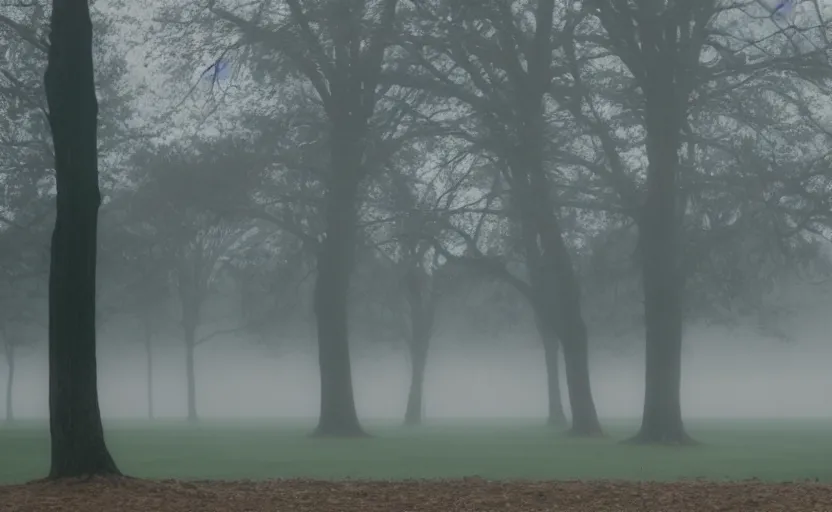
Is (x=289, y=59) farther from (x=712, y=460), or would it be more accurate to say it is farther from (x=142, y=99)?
(x=712, y=460)

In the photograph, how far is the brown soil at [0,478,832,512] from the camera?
15.3m

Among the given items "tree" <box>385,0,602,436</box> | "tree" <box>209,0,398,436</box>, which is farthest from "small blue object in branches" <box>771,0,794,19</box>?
"tree" <box>209,0,398,436</box>

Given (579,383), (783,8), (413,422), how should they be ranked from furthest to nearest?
(413,422), (579,383), (783,8)

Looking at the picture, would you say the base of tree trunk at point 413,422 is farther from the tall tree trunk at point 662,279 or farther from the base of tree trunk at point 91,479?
the base of tree trunk at point 91,479

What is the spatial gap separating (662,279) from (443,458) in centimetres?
928

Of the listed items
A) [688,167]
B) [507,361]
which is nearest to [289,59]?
[688,167]

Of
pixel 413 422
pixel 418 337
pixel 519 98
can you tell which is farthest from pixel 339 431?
pixel 418 337

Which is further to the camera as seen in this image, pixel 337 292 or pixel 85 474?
pixel 337 292

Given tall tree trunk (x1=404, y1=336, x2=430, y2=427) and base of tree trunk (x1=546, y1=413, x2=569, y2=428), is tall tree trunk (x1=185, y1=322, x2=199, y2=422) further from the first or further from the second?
base of tree trunk (x1=546, y1=413, x2=569, y2=428)

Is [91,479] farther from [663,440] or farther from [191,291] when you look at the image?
[191,291]

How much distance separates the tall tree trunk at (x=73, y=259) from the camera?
59.0 feet

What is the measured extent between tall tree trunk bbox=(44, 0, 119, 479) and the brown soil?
0.74 m

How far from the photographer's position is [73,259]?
60.0 feet

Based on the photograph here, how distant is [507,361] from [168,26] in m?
55.7
